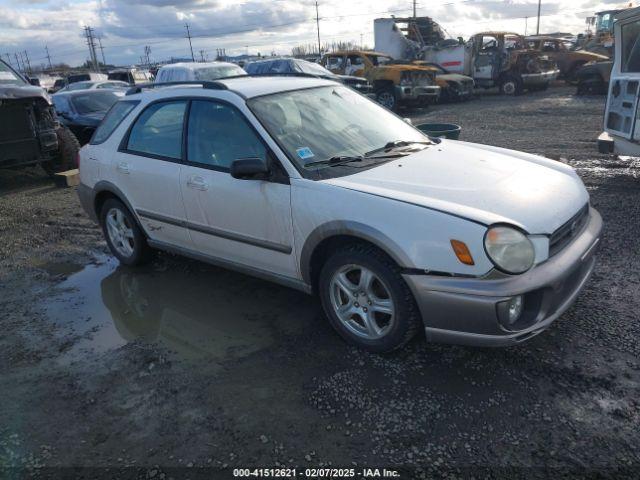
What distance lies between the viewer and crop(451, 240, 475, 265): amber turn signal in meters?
2.71

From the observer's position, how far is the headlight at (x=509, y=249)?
2.70 meters

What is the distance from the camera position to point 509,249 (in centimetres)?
273

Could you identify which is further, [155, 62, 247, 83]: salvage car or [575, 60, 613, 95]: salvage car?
[575, 60, 613, 95]: salvage car

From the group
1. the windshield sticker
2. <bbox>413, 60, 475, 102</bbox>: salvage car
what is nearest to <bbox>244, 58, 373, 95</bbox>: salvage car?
Answer: <bbox>413, 60, 475, 102</bbox>: salvage car

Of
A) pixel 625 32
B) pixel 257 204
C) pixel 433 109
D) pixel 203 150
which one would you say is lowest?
pixel 433 109

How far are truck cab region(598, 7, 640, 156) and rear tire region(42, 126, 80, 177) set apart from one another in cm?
872

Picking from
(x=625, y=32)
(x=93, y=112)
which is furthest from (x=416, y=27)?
(x=625, y=32)

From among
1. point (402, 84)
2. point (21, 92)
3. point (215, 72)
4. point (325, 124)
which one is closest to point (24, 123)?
point (21, 92)

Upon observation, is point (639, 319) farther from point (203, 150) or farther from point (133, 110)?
point (133, 110)

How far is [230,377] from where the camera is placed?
3182 mm

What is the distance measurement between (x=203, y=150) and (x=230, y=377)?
1.74m

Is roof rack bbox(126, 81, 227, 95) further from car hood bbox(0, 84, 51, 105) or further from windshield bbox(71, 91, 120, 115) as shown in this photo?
windshield bbox(71, 91, 120, 115)

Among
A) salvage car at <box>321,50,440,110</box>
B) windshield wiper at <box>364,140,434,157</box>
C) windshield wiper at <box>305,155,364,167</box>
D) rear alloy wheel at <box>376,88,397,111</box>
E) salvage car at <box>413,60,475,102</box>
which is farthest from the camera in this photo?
salvage car at <box>413,60,475,102</box>

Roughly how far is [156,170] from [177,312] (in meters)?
1.17
